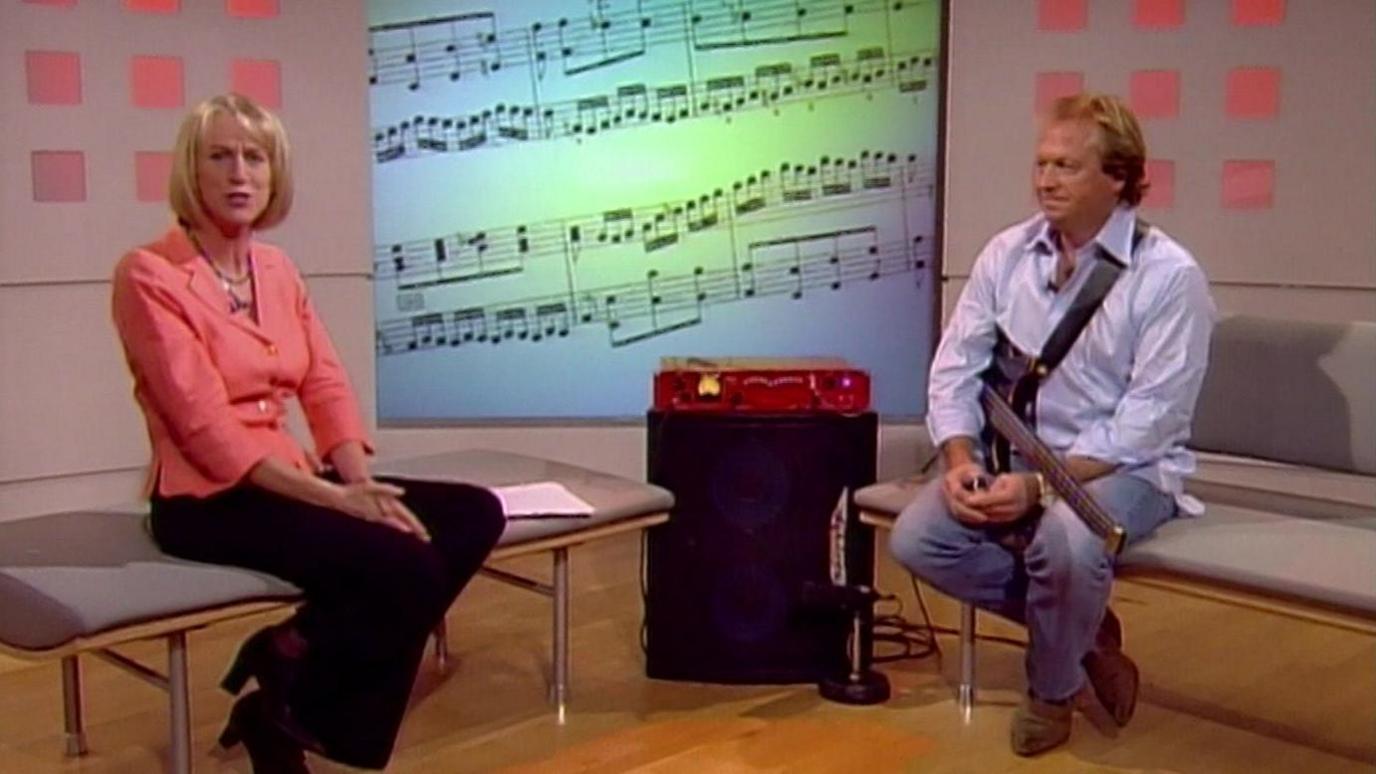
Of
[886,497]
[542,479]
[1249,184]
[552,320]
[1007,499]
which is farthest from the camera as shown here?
[552,320]

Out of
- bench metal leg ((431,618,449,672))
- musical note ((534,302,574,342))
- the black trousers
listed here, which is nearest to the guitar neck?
the black trousers

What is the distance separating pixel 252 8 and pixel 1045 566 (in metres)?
2.54

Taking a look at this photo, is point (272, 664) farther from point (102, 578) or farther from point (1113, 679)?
point (1113, 679)

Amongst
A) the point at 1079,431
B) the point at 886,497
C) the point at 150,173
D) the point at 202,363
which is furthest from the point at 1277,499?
the point at 150,173

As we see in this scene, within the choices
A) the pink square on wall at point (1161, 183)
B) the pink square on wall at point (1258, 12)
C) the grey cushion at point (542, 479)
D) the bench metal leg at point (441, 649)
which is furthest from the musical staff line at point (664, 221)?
the bench metal leg at point (441, 649)

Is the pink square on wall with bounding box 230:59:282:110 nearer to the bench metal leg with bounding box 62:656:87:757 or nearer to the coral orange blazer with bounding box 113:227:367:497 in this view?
the coral orange blazer with bounding box 113:227:367:497

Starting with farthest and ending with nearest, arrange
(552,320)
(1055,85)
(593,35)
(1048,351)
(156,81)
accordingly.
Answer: (552,320) < (593,35) < (1055,85) < (156,81) < (1048,351)

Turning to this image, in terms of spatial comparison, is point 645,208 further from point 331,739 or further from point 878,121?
point 331,739

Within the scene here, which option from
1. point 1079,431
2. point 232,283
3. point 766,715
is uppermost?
point 232,283

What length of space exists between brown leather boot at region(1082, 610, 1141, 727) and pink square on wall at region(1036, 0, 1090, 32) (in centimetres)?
189

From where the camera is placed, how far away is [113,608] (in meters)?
2.52

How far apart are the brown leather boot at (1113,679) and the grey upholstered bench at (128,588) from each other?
93 centimetres

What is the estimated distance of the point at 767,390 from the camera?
11.1ft

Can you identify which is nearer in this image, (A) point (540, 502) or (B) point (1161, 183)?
(A) point (540, 502)
